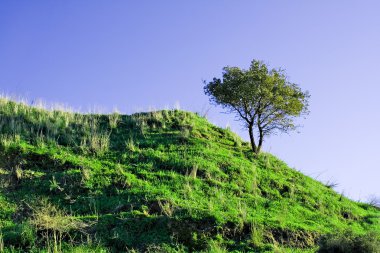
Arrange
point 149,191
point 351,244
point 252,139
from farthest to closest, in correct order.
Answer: point 252,139 < point 149,191 < point 351,244

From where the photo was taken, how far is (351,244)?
1288 centimetres

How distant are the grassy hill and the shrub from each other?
254cm

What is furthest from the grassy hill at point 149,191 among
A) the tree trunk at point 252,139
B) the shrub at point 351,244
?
the shrub at point 351,244

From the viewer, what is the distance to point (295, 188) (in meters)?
23.8

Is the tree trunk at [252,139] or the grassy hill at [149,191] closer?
the grassy hill at [149,191]

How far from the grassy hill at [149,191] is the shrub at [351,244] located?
8.34 ft

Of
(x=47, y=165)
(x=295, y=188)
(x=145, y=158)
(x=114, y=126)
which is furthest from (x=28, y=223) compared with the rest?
(x=295, y=188)

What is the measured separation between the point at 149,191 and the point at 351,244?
8.36 meters

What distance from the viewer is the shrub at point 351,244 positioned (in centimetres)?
1262

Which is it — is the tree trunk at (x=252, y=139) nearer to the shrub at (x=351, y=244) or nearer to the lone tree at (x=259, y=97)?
the lone tree at (x=259, y=97)

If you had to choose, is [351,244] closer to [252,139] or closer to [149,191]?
[149,191]

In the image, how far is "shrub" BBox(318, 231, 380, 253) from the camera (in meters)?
12.6

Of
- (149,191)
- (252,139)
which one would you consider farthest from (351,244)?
(252,139)

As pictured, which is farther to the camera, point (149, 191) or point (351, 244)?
point (149, 191)
